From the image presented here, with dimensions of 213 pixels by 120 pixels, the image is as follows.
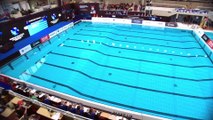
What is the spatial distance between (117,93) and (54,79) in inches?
138

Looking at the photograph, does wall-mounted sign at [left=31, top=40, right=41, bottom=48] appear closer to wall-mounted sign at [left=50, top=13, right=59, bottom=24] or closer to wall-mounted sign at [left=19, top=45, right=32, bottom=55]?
wall-mounted sign at [left=19, top=45, right=32, bottom=55]

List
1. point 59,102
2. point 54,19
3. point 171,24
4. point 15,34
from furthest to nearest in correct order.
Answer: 1. point 54,19
2. point 171,24
3. point 15,34
4. point 59,102

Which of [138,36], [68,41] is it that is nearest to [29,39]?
[68,41]

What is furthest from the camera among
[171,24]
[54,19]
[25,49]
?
[54,19]

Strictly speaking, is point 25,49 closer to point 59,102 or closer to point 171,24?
point 59,102

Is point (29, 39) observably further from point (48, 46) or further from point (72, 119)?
point (72, 119)

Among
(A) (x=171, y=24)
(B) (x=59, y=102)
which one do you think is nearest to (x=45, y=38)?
(B) (x=59, y=102)

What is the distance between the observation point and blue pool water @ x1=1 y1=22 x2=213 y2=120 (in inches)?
243

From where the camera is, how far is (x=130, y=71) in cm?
802

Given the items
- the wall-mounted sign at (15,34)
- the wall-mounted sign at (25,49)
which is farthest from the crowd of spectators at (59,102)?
the wall-mounted sign at (15,34)

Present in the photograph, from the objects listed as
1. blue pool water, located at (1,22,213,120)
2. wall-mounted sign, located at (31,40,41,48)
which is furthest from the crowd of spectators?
wall-mounted sign, located at (31,40,41,48)

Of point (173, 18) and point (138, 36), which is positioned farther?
point (173, 18)

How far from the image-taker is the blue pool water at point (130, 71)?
6184 millimetres

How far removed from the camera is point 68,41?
1162 centimetres
